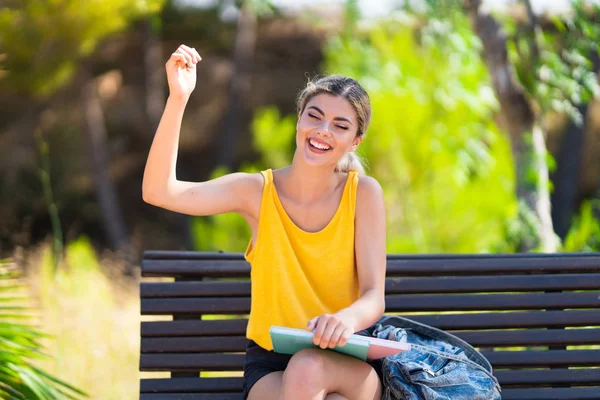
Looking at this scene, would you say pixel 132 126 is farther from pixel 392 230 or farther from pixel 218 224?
pixel 392 230

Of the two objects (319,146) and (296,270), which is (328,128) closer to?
(319,146)

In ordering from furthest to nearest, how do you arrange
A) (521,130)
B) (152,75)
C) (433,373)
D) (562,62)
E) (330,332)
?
(152,75) < (521,130) < (562,62) < (433,373) < (330,332)

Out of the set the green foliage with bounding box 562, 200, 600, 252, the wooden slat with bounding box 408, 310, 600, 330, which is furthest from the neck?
the green foliage with bounding box 562, 200, 600, 252

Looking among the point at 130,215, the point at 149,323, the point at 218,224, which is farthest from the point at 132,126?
the point at 149,323

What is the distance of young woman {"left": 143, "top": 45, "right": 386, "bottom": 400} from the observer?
2.38 m

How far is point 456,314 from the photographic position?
9.66ft

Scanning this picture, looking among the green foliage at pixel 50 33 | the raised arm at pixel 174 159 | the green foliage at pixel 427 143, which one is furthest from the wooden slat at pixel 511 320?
the green foliage at pixel 427 143

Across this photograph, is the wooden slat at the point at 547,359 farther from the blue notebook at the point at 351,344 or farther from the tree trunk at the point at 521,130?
the tree trunk at the point at 521,130

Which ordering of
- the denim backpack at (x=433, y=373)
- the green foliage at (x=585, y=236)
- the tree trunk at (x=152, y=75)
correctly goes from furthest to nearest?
the tree trunk at (x=152, y=75) → the green foliage at (x=585, y=236) → the denim backpack at (x=433, y=373)

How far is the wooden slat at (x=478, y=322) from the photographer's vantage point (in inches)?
113

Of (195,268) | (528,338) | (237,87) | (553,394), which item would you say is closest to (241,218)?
(237,87)

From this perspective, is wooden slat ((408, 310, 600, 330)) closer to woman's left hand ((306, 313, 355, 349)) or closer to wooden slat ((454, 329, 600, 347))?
wooden slat ((454, 329, 600, 347))

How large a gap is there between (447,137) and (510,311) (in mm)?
4060

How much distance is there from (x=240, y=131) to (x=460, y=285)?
1036 cm
